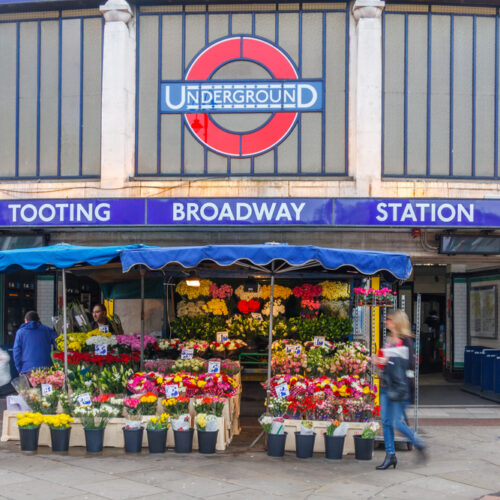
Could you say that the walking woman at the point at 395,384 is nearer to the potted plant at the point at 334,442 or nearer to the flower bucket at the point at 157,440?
the potted plant at the point at 334,442

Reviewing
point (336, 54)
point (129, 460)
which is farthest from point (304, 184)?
point (129, 460)

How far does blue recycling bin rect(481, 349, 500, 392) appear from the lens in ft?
50.3

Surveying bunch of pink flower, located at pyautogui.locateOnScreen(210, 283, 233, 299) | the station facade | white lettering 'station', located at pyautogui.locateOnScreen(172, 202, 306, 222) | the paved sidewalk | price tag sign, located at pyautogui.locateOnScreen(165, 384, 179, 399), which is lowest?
the paved sidewalk

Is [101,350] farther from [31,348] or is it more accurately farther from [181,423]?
[181,423]

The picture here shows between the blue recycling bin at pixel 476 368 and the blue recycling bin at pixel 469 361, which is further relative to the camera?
the blue recycling bin at pixel 469 361

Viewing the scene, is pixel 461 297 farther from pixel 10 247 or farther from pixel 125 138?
pixel 10 247

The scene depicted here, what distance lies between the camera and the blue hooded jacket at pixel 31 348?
1122cm

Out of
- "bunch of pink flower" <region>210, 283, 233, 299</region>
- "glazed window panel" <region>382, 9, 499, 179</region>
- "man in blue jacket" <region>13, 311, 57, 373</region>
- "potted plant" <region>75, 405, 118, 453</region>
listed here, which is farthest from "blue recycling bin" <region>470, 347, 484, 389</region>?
"potted plant" <region>75, 405, 118, 453</region>

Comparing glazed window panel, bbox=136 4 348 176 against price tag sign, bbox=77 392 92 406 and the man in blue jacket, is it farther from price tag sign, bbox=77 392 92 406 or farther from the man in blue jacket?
price tag sign, bbox=77 392 92 406

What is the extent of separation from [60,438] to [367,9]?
10524 millimetres

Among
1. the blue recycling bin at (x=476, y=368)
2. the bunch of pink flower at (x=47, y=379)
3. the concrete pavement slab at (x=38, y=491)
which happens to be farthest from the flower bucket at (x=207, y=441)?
the blue recycling bin at (x=476, y=368)

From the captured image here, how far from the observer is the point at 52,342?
460 inches

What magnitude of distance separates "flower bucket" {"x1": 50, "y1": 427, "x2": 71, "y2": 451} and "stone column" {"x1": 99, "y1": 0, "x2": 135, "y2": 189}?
6952 millimetres

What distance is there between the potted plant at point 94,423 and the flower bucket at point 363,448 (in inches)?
123
